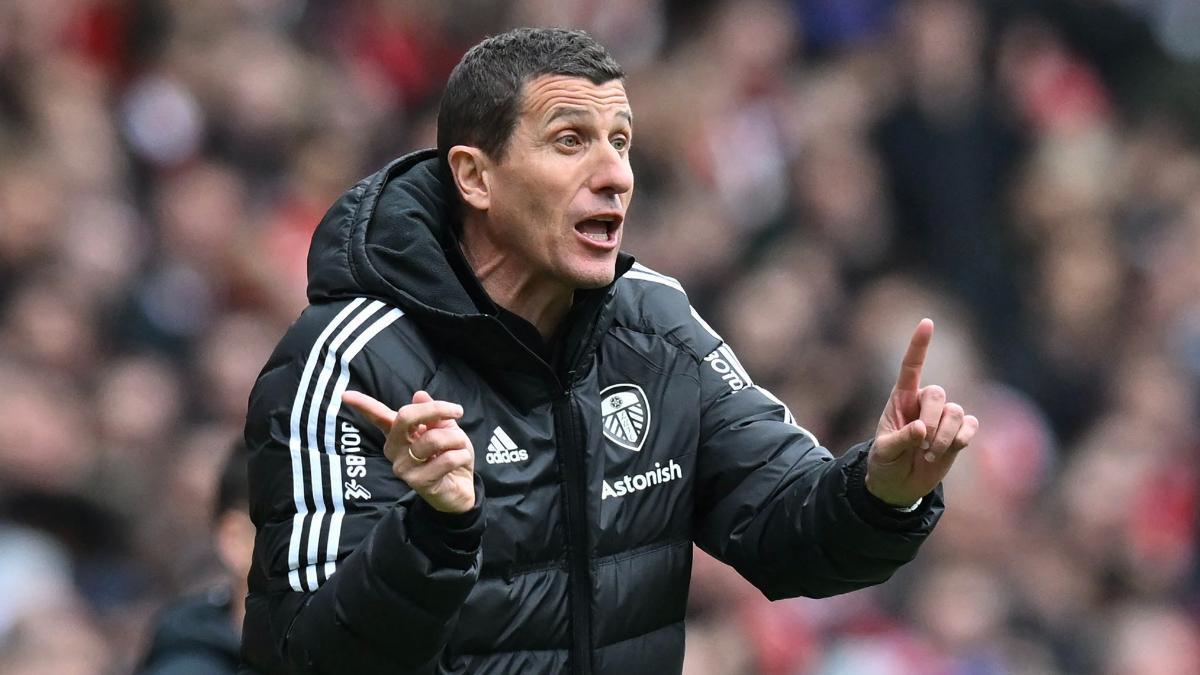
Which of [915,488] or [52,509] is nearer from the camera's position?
[915,488]

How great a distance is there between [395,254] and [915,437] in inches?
37.1

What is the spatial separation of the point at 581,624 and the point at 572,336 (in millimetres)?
511

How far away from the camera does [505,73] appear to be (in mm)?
3820

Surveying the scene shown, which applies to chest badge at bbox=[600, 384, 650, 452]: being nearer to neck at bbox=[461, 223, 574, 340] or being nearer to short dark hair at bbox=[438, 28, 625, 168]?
neck at bbox=[461, 223, 574, 340]

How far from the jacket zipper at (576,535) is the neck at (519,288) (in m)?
0.20

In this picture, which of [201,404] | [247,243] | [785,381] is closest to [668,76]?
[785,381]

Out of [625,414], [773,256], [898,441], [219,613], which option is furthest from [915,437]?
[773,256]

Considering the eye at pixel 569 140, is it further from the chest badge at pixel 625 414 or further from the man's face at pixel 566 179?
the chest badge at pixel 625 414

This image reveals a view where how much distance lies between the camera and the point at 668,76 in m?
9.84

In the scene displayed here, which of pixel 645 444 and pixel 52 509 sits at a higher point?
pixel 645 444

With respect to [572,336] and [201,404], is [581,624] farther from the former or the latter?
[201,404]

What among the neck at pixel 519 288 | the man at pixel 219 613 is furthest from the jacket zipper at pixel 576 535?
the man at pixel 219 613

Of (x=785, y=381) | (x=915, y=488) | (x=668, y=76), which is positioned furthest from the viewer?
(x=668, y=76)

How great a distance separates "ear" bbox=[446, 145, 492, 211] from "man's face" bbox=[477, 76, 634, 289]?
0.10 ft
